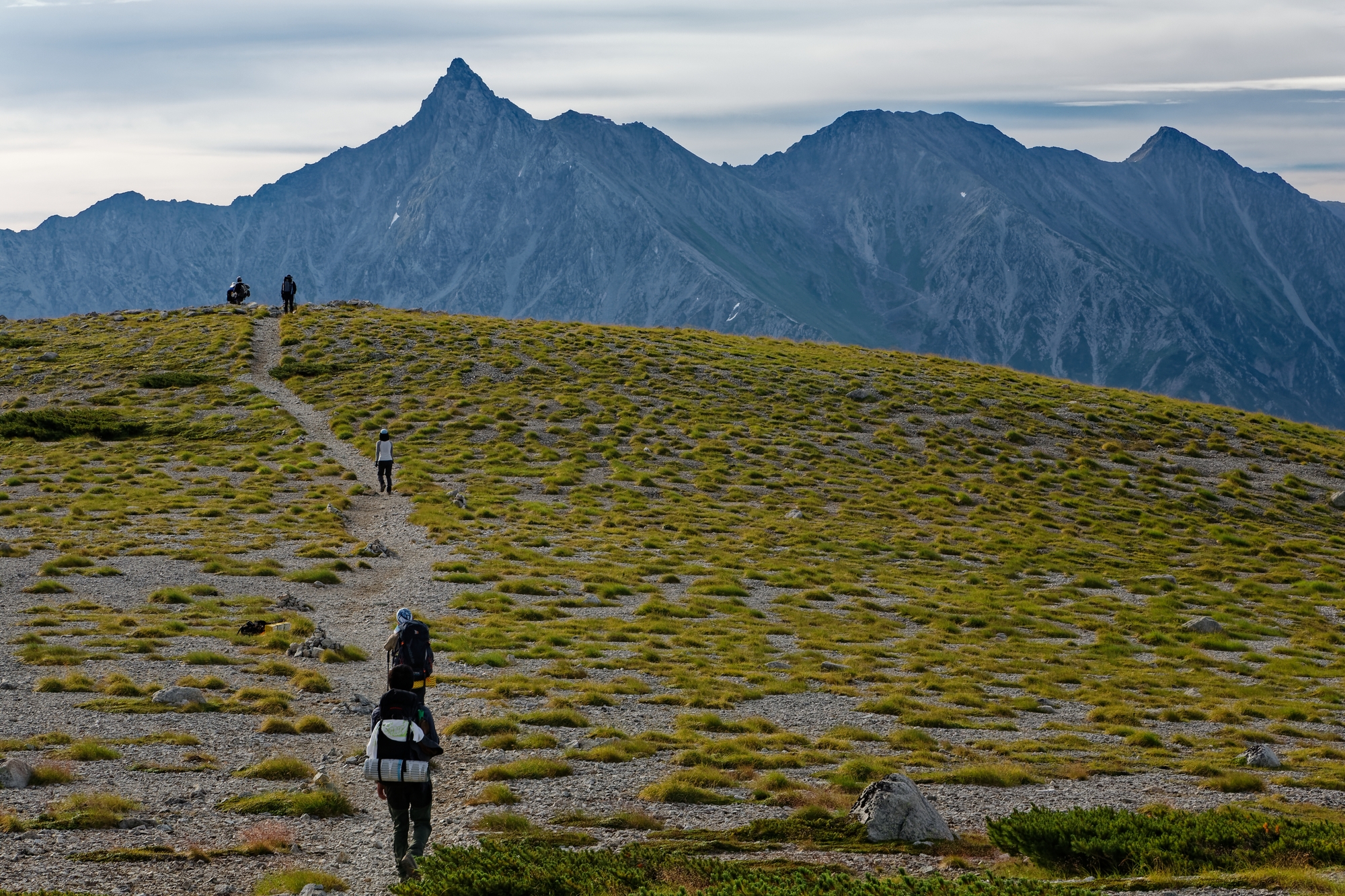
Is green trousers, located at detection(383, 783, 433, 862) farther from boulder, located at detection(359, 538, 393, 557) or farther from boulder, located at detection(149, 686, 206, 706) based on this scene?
boulder, located at detection(359, 538, 393, 557)

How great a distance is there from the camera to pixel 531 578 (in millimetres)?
32656

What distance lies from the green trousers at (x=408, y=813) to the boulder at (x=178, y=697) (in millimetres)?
8596

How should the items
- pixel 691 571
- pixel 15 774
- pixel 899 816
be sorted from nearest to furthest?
pixel 899 816 < pixel 15 774 < pixel 691 571

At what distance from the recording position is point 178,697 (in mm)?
19234

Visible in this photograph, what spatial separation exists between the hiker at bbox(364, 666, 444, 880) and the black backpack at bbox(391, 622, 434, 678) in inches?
151

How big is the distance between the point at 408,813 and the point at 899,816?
639 cm

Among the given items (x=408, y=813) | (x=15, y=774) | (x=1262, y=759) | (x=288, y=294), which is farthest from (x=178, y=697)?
(x=288, y=294)

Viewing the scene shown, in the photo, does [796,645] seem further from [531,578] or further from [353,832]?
[353,832]

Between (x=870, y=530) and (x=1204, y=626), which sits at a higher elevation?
(x=870, y=530)

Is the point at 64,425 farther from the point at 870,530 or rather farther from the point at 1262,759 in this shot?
the point at 1262,759

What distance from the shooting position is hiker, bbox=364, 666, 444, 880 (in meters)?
12.3

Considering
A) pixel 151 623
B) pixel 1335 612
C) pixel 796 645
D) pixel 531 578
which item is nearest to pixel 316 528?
pixel 531 578

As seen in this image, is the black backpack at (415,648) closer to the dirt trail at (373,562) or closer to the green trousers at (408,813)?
the green trousers at (408,813)

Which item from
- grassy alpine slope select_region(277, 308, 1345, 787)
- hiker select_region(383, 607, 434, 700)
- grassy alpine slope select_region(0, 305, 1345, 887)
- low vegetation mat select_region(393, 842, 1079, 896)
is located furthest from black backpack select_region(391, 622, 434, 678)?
grassy alpine slope select_region(277, 308, 1345, 787)
